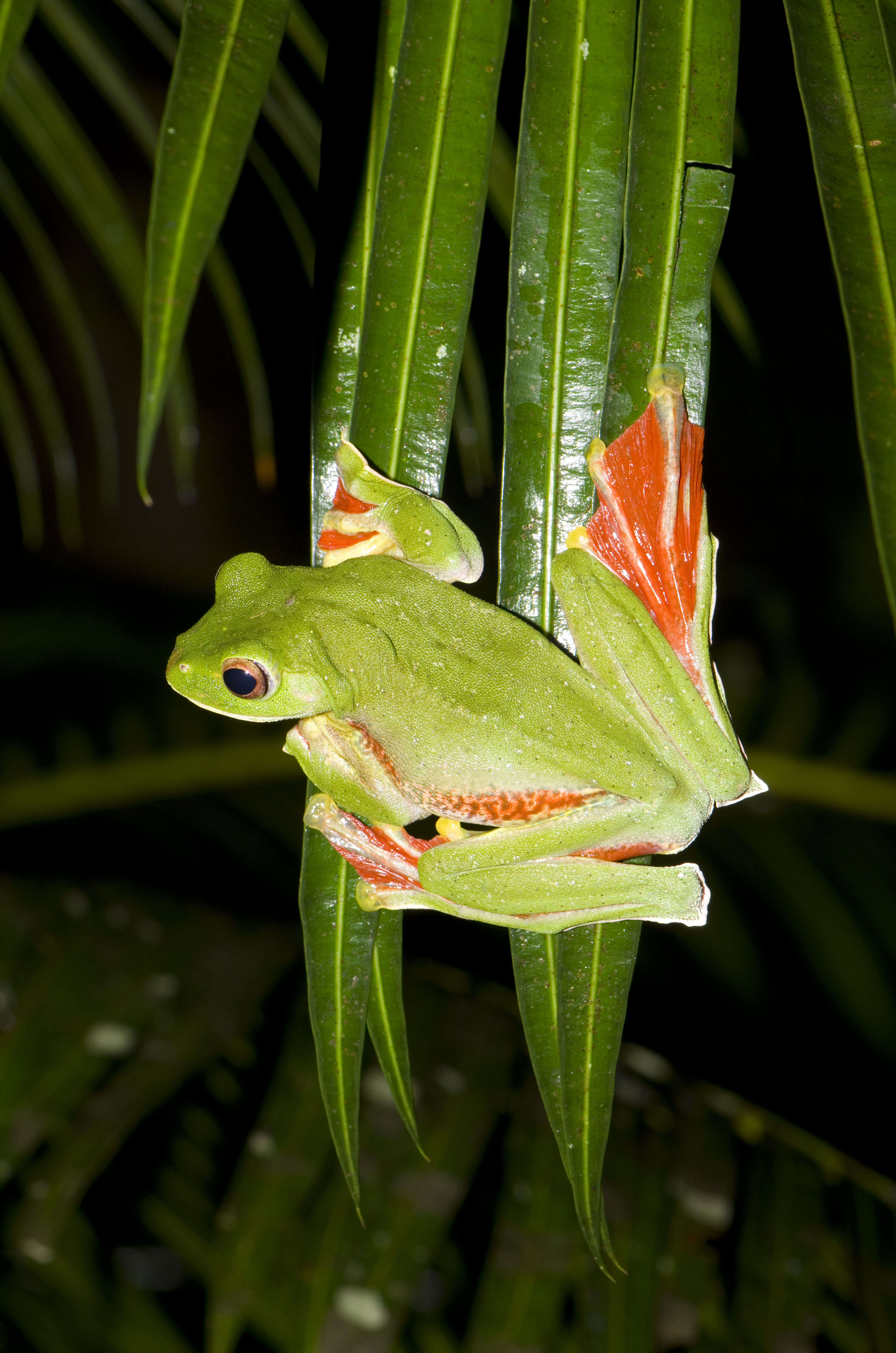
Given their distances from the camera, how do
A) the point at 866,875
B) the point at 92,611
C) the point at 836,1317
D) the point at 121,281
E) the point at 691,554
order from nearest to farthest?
1. the point at 691,554
2. the point at 836,1317
3. the point at 121,281
4. the point at 866,875
5. the point at 92,611

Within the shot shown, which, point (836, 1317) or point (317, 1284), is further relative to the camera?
point (836, 1317)

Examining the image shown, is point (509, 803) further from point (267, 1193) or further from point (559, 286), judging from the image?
point (267, 1193)

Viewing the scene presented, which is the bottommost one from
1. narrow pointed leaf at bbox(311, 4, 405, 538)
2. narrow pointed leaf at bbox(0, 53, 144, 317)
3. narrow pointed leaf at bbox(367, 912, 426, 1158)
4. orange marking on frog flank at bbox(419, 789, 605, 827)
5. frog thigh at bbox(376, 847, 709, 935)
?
narrow pointed leaf at bbox(367, 912, 426, 1158)

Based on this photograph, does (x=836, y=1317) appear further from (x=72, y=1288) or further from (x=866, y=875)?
(x=72, y=1288)

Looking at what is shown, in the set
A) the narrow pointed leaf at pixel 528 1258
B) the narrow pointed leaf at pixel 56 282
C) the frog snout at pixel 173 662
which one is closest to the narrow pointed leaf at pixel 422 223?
the frog snout at pixel 173 662

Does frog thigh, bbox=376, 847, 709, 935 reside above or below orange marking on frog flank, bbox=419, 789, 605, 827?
below

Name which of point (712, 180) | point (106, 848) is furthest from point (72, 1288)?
point (712, 180)

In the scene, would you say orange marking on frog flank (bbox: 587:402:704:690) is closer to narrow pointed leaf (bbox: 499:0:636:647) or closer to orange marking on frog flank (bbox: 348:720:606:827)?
narrow pointed leaf (bbox: 499:0:636:647)

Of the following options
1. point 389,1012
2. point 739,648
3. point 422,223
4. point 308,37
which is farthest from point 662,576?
point 739,648

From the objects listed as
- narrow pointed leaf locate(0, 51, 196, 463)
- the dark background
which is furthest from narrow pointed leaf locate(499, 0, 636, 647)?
narrow pointed leaf locate(0, 51, 196, 463)
